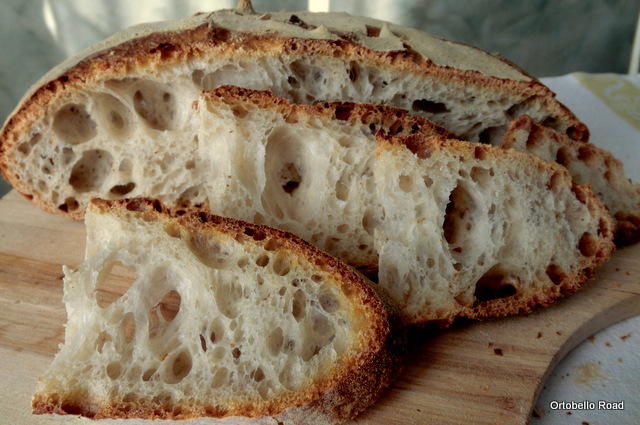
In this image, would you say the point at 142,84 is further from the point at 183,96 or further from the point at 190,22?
the point at 190,22

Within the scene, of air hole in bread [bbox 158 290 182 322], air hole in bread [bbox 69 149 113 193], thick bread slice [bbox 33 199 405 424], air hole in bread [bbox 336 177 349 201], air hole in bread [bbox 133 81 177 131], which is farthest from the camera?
air hole in bread [bbox 69 149 113 193]

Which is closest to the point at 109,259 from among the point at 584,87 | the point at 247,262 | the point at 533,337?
the point at 247,262

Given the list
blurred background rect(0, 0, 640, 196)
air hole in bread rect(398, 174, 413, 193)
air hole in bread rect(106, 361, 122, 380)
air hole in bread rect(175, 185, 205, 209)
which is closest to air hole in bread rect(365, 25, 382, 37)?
air hole in bread rect(398, 174, 413, 193)

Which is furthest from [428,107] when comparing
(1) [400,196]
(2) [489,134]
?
(1) [400,196]

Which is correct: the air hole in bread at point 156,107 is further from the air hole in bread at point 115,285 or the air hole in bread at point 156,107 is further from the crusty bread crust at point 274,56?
the air hole in bread at point 115,285

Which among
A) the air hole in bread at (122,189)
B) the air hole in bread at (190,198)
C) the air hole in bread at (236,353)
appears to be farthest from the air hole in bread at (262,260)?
the air hole in bread at (122,189)

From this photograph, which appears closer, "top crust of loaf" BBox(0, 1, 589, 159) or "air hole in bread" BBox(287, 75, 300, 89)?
"top crust of loaf" BBox(0, 1, 589, 159)

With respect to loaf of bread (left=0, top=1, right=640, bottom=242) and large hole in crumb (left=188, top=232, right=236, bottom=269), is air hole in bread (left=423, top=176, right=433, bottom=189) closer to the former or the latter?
loaf of bread (left=0, top=1, right=640, bottom=242)
